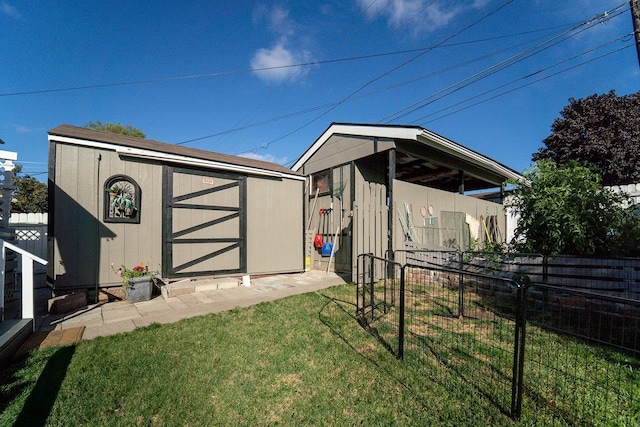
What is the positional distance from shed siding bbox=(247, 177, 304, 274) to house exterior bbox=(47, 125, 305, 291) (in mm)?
25

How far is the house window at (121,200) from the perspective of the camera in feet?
15.8

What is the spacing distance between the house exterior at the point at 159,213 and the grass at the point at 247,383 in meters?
2.32

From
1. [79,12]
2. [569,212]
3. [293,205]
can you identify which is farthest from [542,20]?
[79,12]

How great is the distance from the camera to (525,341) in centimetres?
263

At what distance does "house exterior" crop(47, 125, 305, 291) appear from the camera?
452 centimetres

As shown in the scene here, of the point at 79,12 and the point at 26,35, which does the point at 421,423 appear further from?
the point at 26,35

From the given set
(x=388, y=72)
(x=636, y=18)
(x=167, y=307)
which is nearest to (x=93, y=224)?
(x=167, y=307)

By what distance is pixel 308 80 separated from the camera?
1186 centimetres

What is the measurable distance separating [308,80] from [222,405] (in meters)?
12.3

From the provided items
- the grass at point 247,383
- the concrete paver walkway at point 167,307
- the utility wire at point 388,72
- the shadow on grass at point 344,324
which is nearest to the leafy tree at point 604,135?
the utility wire at point 388,72

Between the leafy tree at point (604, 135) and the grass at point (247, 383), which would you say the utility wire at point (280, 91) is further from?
the leafy tree at point (604, 135)

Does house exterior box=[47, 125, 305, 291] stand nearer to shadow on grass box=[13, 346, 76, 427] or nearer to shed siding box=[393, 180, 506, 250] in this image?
shadow on grass box=[13, 346, 76, 427]

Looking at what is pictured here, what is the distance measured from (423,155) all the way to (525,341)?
504cm

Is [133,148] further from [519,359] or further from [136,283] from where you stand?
[519,359]
